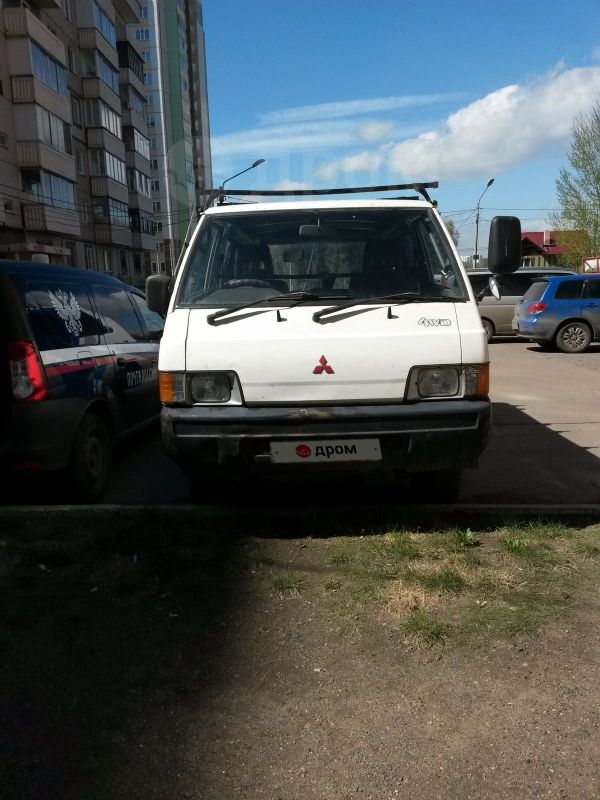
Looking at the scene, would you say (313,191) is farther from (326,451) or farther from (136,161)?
(136,161)

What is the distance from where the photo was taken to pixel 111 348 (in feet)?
18.9

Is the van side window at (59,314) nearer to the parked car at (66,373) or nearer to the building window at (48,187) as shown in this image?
the parked car at (66,373)

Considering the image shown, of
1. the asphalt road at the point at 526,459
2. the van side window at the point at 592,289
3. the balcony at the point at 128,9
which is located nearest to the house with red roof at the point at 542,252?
the van side window at the point at 592,289

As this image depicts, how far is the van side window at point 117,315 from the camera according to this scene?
5875 millimetres

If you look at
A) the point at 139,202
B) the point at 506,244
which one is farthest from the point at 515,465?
the point at 139,202

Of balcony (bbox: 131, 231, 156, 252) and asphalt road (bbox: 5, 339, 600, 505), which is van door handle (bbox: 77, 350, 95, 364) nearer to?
asphalt road (bbox: 5, 339, 600, 505)

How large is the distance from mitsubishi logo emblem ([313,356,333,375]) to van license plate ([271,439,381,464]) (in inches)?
15.2

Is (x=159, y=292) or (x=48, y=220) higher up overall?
(x=48, y=220)

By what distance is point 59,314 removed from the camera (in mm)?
5031

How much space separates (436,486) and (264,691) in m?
A: 2.22

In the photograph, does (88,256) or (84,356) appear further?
(88,256)

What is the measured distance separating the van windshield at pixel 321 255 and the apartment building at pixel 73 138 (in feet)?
95.4

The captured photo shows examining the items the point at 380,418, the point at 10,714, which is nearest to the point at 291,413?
the point at 380,418

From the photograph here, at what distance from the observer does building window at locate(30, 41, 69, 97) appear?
Result: 32656mm
